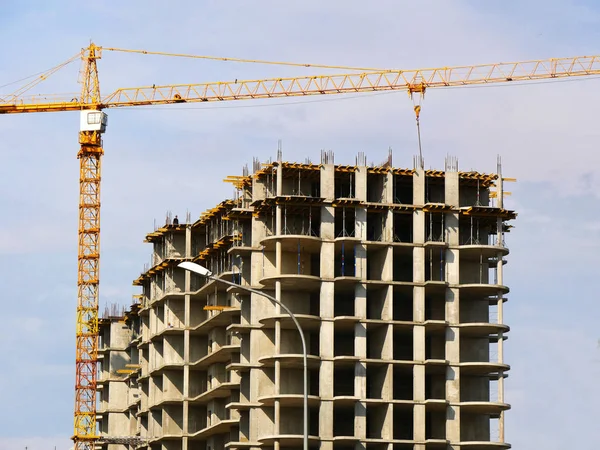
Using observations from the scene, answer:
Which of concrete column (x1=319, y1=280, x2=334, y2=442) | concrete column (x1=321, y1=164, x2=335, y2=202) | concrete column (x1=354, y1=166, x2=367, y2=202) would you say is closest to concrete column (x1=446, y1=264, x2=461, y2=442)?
concrete column (x1=354, y1=166, x2=367, y2=202)

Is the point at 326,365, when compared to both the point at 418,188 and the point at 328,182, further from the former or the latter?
the point at 418,188

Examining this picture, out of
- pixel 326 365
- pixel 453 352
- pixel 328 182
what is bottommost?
pixel 326 365

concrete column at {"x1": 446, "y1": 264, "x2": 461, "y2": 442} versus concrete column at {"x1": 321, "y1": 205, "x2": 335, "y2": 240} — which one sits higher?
concrete column at {"x1": 321, "y1": 205, "x2": 335, "y2": 240}

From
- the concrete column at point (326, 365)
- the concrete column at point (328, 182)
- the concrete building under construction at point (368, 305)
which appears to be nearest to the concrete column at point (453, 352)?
the concrete building under construction at point (368, 305)

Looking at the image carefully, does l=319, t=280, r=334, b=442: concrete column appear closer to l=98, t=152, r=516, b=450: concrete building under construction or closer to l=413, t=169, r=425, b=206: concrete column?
l=98, t=152, r=516, b=450: concrete building under construction

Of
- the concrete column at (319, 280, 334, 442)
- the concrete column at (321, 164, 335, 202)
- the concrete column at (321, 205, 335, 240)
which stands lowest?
the concrete column at (319, 280, 334, 442)

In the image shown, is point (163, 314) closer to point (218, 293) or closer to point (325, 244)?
point (218, 293)

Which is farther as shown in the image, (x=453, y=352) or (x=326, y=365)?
(x=453, y=352)

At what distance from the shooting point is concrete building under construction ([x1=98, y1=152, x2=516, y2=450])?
131 m

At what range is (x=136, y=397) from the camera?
182500 mm

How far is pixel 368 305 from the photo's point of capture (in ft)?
445

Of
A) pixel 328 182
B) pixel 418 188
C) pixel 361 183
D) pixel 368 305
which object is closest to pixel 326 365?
pixel 368 305

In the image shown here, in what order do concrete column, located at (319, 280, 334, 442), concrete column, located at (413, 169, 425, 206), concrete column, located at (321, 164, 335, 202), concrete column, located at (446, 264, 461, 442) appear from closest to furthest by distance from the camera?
1. concrete column, located at (319, 280, 334, 442)
2. concrete column, located at (446, 264, 461, 442)
3. concrete column, located at (321, 164, 335, 202)
4. concrete column, located at (413, 169, 425, 206)

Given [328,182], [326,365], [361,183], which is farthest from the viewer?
[361,183]
